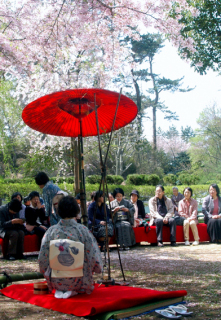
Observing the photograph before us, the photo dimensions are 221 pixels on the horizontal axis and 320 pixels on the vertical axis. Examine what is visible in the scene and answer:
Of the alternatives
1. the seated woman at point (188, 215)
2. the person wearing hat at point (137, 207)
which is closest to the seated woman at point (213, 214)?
the seated woman at point (188, 215)

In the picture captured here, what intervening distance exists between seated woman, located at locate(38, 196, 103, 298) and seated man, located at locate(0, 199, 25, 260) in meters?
2.77

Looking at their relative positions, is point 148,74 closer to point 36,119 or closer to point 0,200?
point 0,200

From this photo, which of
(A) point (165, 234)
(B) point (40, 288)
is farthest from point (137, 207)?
(B) point (40, 288)

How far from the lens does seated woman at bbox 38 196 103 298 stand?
2.90m

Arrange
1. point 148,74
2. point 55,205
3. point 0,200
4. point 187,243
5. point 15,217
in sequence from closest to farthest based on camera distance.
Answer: point 55,205, point 15,217, point 187,243, point 0,200, point 148,74

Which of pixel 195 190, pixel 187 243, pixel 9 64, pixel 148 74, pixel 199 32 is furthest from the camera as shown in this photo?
pixel 148 74

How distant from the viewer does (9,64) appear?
6.65 m

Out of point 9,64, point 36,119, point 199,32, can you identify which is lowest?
point 36,119

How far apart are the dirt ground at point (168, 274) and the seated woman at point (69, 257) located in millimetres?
281

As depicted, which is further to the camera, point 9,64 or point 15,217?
point 9,64

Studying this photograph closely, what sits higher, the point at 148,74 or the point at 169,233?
the point at 148,74

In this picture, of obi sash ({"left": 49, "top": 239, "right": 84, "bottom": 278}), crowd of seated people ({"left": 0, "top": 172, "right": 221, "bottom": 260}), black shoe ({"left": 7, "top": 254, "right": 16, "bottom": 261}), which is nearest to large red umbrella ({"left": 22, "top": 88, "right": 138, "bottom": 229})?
obi sash ({"left": 49, "top": 239, "right": 84, "bottom": 278})

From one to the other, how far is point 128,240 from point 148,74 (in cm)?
1974

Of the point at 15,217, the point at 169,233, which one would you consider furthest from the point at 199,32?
the point at 15,217
